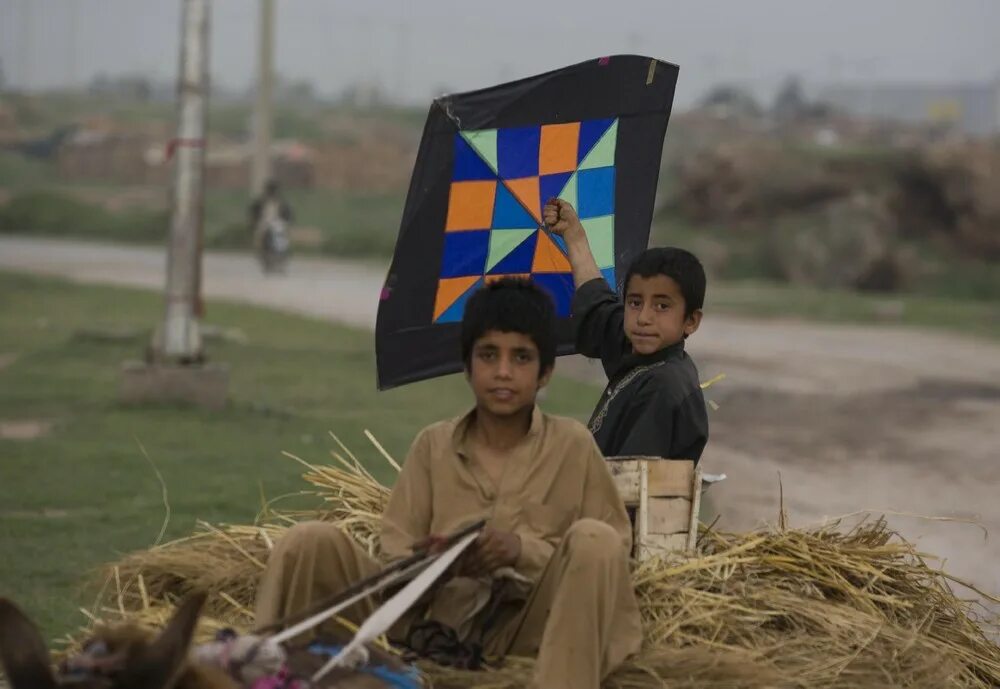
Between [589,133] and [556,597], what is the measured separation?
2374 mm

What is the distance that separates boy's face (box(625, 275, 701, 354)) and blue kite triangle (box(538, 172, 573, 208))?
2.29ft

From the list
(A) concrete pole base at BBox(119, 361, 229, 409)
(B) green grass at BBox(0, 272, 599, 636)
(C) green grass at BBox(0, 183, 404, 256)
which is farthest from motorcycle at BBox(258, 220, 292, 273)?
(A) concrete pole base at BBox(119, 361, 229, 409)

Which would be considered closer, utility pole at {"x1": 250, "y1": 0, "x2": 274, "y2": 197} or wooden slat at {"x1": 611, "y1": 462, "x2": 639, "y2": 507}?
wooden slat at {"x1": 611, "y1": 462, "x2": 639, "y2": 507}

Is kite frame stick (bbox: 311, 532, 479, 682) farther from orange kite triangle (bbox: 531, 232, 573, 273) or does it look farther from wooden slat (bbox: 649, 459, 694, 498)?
orange kite triangle (bbox: 531, 232, 573, 273)

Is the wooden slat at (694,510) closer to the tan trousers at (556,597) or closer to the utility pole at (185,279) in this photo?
the tan trousers at (556,597)

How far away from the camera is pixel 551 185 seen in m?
6.20

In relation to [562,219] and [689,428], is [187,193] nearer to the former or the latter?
[562,219]

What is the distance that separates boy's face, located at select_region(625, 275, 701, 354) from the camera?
5.56 metres

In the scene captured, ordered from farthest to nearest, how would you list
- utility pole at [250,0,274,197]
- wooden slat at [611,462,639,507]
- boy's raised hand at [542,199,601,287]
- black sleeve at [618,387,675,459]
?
utility pole at [250,0,274,197], boy's raised hand at [542,199,601,287], black sleeve at [618,387,675,459], wooden slat at [611,462,639,507]

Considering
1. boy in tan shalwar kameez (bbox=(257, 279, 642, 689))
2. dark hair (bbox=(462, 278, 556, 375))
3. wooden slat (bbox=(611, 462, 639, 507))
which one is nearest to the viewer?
boy in tan shalwar kameez (bbox=(257, 279, 642, 689))

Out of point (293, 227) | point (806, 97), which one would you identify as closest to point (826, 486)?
point (293, 227)

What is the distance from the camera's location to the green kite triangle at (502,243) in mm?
6055

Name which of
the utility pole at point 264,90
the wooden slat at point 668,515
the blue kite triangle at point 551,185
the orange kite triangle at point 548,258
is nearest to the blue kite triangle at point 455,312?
the orange kite triangle at point 548,258

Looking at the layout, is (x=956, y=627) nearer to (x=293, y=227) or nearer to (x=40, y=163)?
(x=293, y=227)
